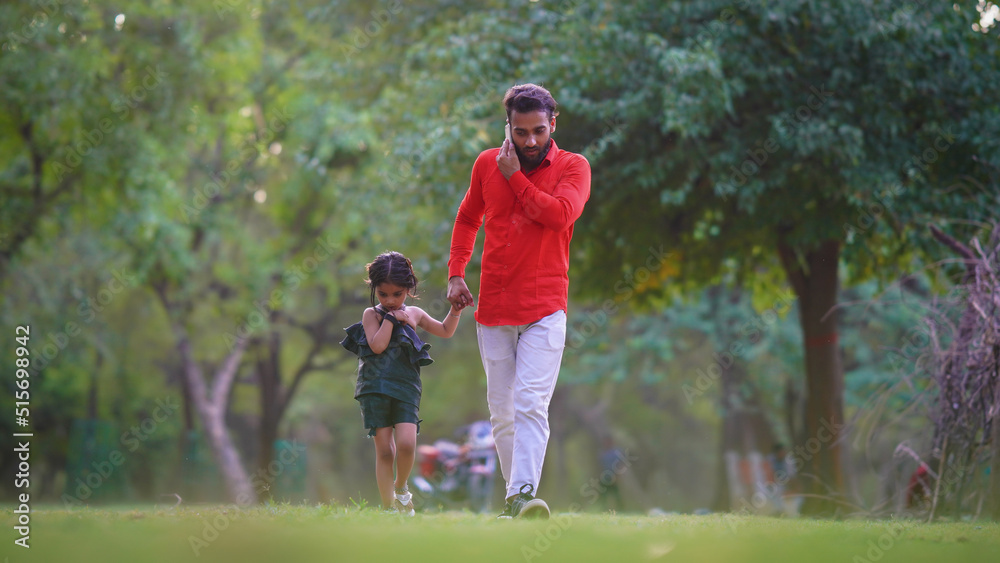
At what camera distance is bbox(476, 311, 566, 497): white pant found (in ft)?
16.9

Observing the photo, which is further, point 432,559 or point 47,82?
point 47,82

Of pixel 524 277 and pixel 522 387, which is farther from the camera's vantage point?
pixel 524 277

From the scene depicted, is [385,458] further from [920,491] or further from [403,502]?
[920,491]

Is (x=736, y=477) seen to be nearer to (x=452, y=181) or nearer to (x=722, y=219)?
(x=722, y=219)

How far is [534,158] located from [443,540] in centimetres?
223

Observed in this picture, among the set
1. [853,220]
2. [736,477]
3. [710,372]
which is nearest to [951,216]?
[853,220]

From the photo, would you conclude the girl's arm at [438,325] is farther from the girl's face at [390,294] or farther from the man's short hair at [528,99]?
the man's short hair at [528,99]

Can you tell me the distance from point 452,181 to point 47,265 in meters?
14.4

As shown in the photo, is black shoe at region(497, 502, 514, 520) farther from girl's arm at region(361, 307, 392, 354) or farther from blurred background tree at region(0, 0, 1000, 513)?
blurred background tree at region(0, 0, 1000, 513)

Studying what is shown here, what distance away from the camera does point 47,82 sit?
14.6 m

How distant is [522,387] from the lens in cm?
519

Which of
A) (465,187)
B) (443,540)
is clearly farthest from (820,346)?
(443,540)

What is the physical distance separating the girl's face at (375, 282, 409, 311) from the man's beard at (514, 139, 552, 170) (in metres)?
1.11

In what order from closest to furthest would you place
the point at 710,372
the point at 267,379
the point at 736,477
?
1. the point at 710,372
2. the point at 736,477
3. the point at 267,379
